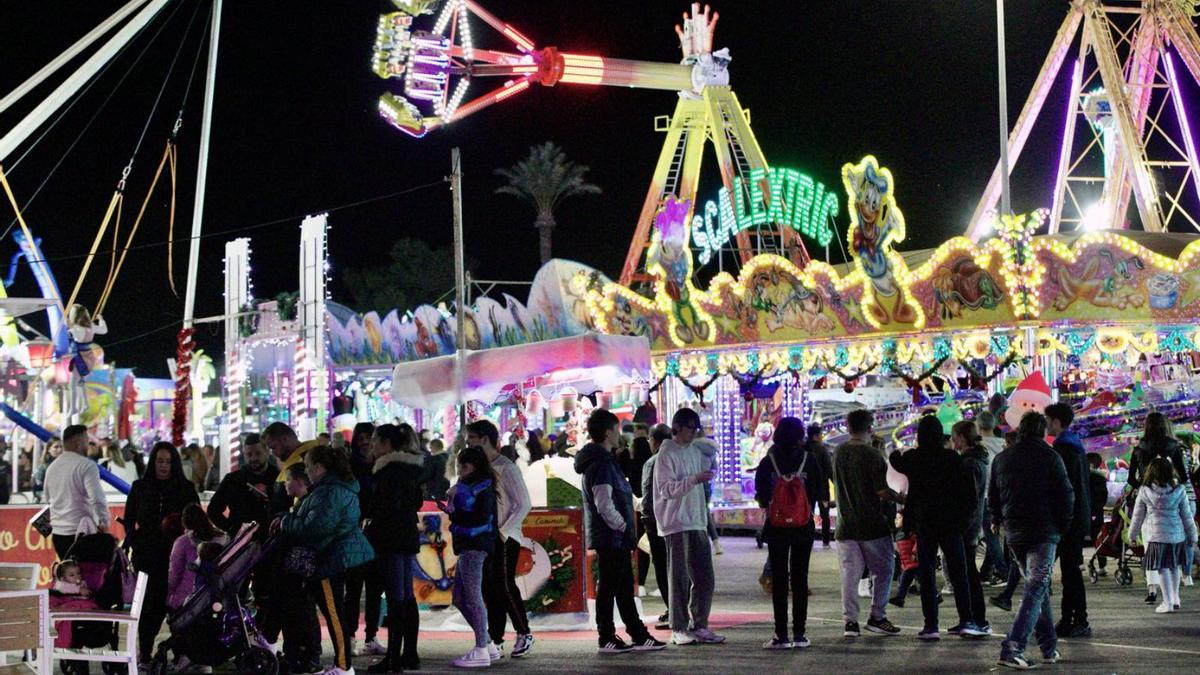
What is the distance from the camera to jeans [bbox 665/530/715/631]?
10648 mm

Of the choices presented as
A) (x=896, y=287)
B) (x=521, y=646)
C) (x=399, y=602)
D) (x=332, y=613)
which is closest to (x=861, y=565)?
(x=521, y=646)

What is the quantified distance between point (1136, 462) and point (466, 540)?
6618 mm

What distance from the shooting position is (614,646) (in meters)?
10.5

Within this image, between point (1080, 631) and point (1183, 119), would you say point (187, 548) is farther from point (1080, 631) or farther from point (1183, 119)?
point (1183, 119)

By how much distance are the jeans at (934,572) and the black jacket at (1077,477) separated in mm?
815

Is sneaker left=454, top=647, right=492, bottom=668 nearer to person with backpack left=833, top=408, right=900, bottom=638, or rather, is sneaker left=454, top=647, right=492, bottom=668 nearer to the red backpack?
the red backpack

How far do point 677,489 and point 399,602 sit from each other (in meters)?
2.10

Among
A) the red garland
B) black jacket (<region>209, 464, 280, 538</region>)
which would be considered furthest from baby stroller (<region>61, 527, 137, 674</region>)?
the red garland

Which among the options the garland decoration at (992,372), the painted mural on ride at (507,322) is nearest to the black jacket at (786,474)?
the garland decoration at (992,372)

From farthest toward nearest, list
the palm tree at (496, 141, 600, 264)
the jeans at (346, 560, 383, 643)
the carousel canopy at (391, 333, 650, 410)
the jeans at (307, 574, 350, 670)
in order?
the palm tree at (496, 141, 600, 264) → the carousel canopy at (391, 333, 650, 410) → the jeans at (346, 560, 383, 643) → the jeans at (307, 574, 350, 670)

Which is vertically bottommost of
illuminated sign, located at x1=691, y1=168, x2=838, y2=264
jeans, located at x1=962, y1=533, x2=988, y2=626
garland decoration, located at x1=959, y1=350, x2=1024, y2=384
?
jeans, located at x1=962, y1=533, x2=988, y2=626

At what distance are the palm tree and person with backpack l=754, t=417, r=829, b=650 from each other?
4183cm

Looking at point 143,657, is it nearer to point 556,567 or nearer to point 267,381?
point 556,567

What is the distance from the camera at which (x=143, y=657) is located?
1041cm
